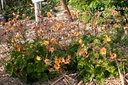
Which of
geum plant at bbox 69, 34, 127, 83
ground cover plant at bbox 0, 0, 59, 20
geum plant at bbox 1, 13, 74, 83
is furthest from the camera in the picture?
ground cover plant at bbox 0, 0, 59, 20

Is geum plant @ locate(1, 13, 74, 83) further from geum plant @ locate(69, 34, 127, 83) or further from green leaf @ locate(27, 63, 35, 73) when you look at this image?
geum plant @ locate(69, 34, 127, 83)

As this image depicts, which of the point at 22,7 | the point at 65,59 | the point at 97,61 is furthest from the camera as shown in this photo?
the point at 22,7

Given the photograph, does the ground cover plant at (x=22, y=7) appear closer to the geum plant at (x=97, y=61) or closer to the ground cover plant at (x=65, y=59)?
the ground cover plant at (x=65, y=59)

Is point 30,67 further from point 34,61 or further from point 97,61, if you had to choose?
point 97,61

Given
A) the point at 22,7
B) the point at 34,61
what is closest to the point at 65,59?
the point at 34,61

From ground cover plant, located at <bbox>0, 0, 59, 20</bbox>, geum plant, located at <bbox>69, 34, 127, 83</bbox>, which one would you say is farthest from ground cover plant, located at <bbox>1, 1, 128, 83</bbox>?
ground cover plant, located at <bbox>0, 0, 59, 20</bbox>

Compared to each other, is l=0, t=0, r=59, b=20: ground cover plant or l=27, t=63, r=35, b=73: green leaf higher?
l=0, t=0, r=59, b=20: ground cover plant

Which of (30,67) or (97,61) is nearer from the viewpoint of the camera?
(97,61)

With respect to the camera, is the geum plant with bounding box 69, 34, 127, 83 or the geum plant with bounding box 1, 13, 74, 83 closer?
the geum plant with bounding box 69, 34, 127, 83

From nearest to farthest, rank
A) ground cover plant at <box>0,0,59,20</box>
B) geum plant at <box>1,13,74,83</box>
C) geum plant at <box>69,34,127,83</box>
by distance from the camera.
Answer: geum plant at <box>69,34,127,83</box> → geum plant at <box>1,13,74,83</box> → ground cover plant at <box>0,0,59,20</box>

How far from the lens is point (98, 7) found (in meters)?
6.76

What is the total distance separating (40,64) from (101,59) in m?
0.78

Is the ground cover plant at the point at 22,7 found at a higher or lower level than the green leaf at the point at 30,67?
higher

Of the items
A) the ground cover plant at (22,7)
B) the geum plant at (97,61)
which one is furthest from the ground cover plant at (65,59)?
the ground cover plant at (22,7)
